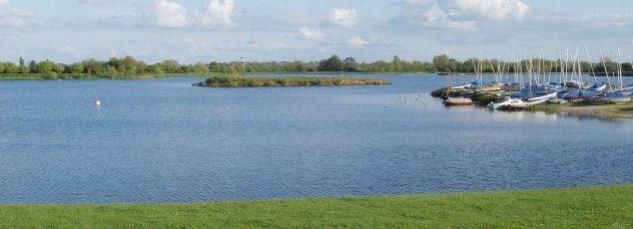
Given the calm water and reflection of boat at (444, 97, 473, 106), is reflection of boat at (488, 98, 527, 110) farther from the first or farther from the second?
the calm water

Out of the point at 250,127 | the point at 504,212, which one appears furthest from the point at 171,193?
the point at 250,127

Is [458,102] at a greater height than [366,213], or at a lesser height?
lesser

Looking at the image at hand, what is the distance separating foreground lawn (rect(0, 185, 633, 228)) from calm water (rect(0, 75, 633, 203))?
8.67m

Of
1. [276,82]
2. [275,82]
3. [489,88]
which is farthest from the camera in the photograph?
[276,82]

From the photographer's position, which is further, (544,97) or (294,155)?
(544,97)

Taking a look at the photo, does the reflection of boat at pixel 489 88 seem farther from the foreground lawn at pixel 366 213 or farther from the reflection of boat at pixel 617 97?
the foreground lawn at pixel 366 213

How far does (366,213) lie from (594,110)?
58318mm

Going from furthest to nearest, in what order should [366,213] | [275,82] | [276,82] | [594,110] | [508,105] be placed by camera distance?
[276,82]
[275,82]
[508,105]
[594,110]
[366,213]

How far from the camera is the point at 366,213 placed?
1512cm

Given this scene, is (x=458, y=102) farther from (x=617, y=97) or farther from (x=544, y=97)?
(x=617, y=97)

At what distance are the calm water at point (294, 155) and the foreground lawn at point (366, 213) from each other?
28.4 ft

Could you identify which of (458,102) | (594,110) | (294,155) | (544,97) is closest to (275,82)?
(458,102)

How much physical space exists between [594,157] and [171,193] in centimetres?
2020

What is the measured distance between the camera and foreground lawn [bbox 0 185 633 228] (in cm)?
1385
